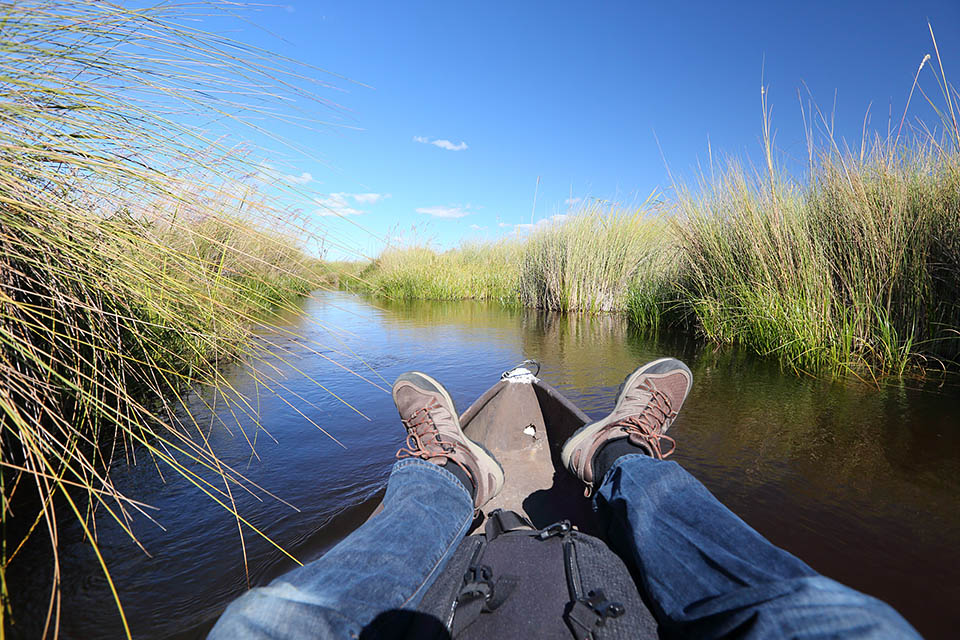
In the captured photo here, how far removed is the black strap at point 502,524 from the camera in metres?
1.14

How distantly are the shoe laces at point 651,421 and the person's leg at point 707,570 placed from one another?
0.09m

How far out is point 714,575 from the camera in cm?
82

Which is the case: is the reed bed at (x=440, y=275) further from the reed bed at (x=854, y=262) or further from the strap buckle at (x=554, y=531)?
the strap buckle at (x=554, y=531)

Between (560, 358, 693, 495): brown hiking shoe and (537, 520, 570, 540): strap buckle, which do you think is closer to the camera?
(537, 520, 570, 540): strap buckle

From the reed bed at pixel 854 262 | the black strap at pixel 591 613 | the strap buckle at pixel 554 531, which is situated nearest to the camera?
the black strap at pixel 591 613

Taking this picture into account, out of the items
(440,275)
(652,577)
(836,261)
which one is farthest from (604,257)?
(652,577)

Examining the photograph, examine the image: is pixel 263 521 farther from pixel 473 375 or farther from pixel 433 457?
pixel 473 375

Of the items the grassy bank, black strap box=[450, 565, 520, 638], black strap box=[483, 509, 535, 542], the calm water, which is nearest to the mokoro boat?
black strap box=[483, 509, 535, 542]

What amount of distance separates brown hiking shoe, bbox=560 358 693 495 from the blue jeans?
32cm

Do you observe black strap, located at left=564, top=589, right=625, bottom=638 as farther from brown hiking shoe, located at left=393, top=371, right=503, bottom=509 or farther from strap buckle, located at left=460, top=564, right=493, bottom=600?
brown hiking shoe, located at left=393, top=371, right=503, bottom=509

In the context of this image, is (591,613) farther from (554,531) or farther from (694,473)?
(694,473)

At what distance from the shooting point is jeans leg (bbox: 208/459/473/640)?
687 millimetres

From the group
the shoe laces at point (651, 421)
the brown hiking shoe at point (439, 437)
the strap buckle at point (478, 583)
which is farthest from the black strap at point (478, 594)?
the shoe laces at point (651, 421)

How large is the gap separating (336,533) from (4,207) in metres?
1.28
